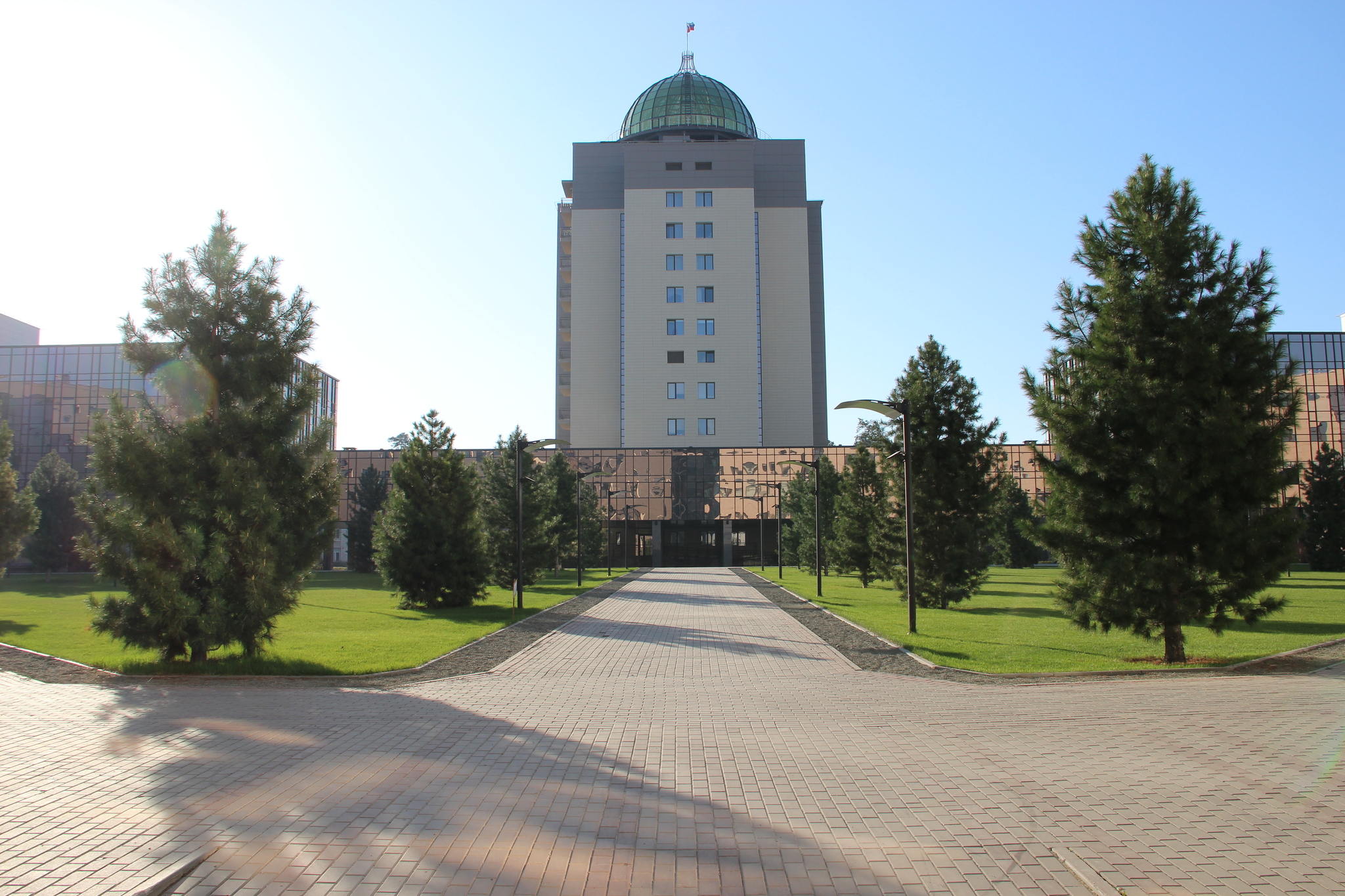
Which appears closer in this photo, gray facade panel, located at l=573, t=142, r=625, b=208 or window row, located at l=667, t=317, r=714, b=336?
window row, located at l=667, t=317, r=714, b=336

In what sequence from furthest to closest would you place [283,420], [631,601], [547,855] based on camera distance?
[631,601], [283,420], [547,855]

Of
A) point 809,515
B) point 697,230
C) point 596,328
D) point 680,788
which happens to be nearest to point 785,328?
point 697,230

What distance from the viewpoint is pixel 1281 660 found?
548 inches

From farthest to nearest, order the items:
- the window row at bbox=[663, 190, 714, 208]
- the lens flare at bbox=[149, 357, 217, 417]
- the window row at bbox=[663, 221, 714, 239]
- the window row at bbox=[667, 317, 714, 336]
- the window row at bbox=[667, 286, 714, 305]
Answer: the window row at bbox=[663, 190, 714, 208], the window row at bbox=[663, 221, 714, 239], the window row at bbox=[667, 286, 714, 305], the window row at bbox=[667, 317, 714, 336], the lens flare at bbox=[149, 357, 217, 417]

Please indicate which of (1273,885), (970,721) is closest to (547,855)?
(1273,885)

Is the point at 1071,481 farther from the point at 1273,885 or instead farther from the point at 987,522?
the point at 987,522

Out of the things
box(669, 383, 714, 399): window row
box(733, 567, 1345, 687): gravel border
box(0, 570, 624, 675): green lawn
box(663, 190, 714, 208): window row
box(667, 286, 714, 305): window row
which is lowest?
box(0, 570, 624, 675): green lawn

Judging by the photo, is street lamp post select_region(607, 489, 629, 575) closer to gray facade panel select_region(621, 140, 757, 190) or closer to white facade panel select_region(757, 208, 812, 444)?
white facade panel select_region(757, 208, 812, 444)

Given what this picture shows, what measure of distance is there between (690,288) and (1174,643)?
65492 mm

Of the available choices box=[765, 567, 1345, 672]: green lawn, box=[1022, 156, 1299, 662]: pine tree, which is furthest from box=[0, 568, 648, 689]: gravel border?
box=[1022, 156, 1299, 662]: pine tree

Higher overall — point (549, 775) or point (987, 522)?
point (987, 522)

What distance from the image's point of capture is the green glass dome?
277ft

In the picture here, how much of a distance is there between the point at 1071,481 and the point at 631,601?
1839 centimetres

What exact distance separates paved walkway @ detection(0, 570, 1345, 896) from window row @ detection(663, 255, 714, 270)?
67.7 metres
